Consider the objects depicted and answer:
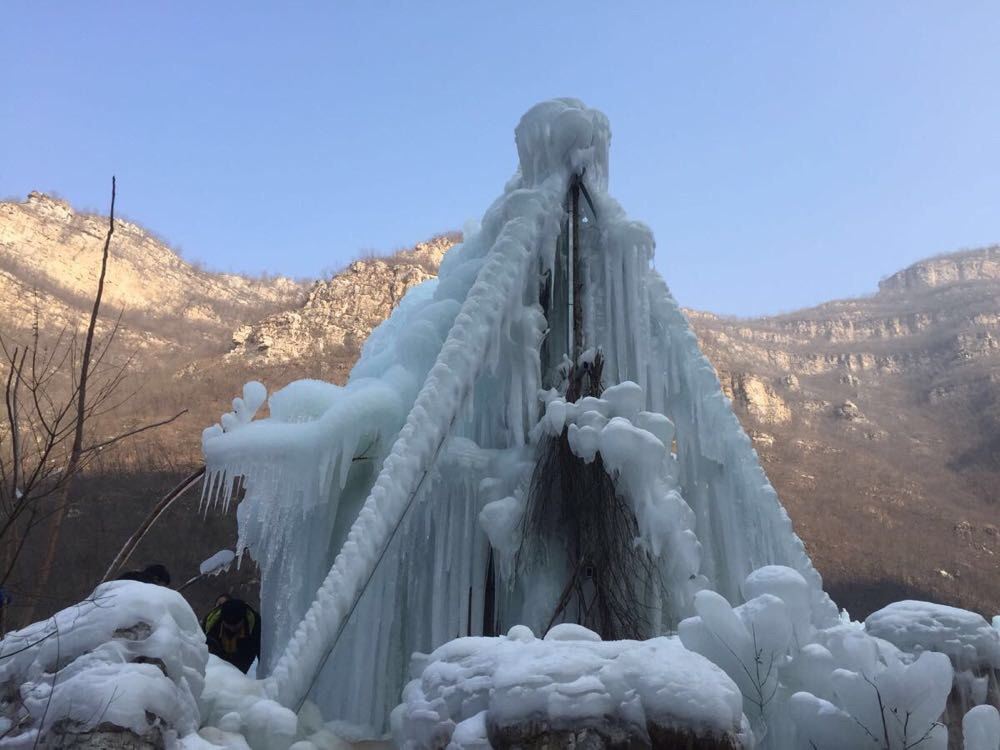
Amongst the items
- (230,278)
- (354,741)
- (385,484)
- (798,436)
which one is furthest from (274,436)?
(230,278)

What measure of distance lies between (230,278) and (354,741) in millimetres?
35393

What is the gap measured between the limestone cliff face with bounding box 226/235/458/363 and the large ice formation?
21136 millimetres

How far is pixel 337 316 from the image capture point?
27734mm

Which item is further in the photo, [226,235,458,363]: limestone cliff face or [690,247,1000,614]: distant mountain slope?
[226,235,458,363]: limestone cliff face

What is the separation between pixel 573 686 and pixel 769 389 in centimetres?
3087

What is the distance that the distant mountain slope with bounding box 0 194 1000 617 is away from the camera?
19172 mm

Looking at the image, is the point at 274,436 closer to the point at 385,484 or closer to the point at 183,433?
the point at 385,484

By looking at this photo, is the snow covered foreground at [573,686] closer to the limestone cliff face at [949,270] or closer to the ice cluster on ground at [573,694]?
the ice cluster on ground at [573,694]

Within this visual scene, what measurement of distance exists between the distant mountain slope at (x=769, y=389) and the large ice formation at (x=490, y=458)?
398 inches

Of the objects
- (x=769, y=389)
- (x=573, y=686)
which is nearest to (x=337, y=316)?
(x=769, y=389)

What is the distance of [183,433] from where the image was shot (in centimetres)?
2017

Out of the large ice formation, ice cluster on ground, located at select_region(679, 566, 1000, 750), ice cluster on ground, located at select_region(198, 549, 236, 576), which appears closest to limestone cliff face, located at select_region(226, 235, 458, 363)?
ice cluster on ground, located at select_region(198, 549, 236, 576)

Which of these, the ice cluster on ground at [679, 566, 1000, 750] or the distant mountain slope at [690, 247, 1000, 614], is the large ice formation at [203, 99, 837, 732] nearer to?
the ice cluster on ground at [679, 566, 1000, 750]

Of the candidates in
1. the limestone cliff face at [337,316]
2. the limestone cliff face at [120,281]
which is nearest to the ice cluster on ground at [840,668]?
the limestone cliff face at [337,316]
